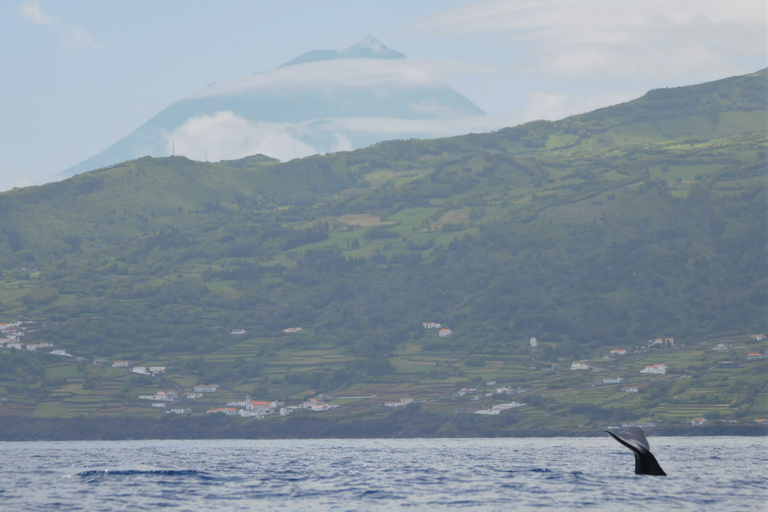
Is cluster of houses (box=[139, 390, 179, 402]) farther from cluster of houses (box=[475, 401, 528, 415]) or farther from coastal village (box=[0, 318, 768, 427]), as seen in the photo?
cluster of houses (box=[475, 401, 528, 415])

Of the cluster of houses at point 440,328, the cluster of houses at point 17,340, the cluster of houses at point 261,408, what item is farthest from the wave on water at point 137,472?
the cluster of houses at point 440,328

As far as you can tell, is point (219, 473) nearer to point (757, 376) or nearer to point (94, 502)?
point (94, 502)

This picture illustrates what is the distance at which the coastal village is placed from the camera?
12825 cm

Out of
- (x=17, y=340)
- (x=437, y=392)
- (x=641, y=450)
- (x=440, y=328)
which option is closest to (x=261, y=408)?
(x=437, y=392)

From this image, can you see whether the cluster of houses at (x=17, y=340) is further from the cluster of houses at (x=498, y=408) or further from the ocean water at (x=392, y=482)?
the ocean water at (x=392, y=482)

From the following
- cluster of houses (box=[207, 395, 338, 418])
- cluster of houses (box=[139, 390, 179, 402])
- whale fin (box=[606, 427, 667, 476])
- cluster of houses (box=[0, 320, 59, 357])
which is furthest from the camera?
cluster of houses (box=[0, 320, 59, 357])

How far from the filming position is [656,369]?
438 ft

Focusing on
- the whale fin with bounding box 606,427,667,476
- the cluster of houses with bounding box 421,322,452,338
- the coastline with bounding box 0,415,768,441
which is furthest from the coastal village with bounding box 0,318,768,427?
the whale fin with bounding box 606,427,667,476

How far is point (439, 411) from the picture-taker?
408ft

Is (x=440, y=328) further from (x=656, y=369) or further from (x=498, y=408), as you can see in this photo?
(x=498, y=408)

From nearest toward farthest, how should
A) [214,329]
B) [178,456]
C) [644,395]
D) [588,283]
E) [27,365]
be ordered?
[178,456] → [644,395] → [27,365] → [214,329] → [588,283]

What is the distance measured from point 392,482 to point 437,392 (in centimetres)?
8441

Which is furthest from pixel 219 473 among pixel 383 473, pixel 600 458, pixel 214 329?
pixel 214 329

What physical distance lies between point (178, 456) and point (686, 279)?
133 m
